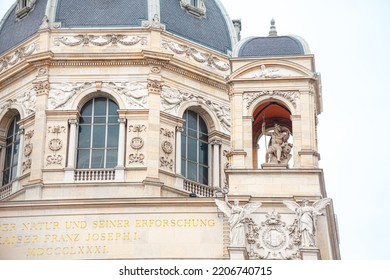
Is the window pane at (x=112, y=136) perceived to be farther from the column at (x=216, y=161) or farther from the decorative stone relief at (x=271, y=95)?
the decorative stone relief at (x=271, y=95)

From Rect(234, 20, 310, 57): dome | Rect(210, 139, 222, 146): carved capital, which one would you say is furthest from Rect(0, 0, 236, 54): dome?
Rect(234, 20, 310, 57): dome

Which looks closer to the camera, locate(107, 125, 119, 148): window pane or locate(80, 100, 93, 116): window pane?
locate(107, 125, 119, 148): window pane

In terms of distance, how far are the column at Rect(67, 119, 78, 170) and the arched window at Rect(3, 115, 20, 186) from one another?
2.44 m

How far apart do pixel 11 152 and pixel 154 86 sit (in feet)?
19.5

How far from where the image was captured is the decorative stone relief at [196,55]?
45.0m

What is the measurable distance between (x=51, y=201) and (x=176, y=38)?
9.67m

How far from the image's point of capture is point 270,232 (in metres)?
36.6

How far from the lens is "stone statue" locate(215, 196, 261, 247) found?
118 feet

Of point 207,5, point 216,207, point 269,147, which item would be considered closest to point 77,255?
point 216,207

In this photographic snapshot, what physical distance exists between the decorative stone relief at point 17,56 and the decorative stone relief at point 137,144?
511 cm

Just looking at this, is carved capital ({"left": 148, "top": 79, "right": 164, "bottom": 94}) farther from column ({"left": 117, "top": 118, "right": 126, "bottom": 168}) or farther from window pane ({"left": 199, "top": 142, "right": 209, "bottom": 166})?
window pane ({"left": 199, "top": 142, "right": 209, "bottom": 166})

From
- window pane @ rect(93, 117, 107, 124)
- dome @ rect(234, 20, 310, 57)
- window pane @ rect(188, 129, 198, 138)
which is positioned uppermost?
dome @ rect(234, 20, 310, 57)

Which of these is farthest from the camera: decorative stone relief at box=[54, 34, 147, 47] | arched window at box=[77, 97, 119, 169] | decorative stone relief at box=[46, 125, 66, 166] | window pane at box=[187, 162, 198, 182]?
decorative stone relief at box=[54, 34, 147, 47]
